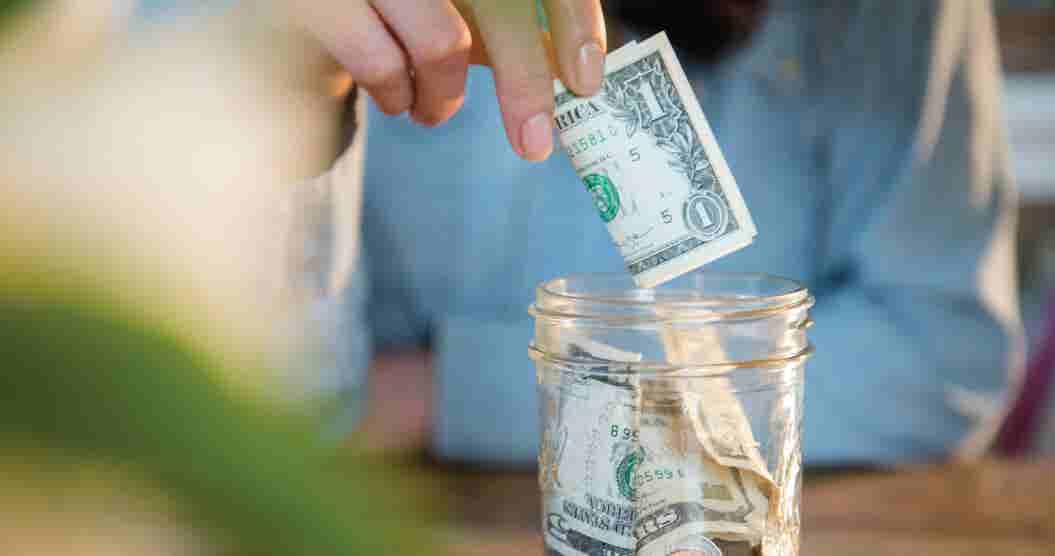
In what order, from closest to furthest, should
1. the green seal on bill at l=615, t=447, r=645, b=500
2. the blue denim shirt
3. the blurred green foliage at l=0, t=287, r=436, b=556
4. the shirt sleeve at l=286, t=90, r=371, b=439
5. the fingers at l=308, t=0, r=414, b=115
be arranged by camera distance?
the blurred green foliage at l=0, t=287, r=436, b=556
the green seal on bill at l=615, t=447, r=645, b=500
the fingers at l=308, t=0, r=414, b=115
the shirt sleeve at l=286, t=90, r=371, b=439
the blue denim shirt

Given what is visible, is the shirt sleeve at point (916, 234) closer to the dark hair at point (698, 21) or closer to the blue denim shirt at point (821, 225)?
the blue denim shirt at point (821, 225)

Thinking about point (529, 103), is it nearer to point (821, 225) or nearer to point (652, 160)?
point (652, 160)

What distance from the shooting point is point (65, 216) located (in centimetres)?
10

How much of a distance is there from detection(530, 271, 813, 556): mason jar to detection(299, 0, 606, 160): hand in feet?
0.35

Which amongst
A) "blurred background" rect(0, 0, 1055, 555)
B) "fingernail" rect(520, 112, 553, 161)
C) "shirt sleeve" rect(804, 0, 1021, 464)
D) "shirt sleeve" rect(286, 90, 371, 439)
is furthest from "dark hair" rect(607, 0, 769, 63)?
"blurred background" rect(0, 0, 1055, 555)

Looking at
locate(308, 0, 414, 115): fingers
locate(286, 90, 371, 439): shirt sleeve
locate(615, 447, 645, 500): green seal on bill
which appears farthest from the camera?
locate(286, 90, 371, 439): shirt sleeve

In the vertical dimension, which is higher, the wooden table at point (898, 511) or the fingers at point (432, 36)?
the fingers at point (432, 36)

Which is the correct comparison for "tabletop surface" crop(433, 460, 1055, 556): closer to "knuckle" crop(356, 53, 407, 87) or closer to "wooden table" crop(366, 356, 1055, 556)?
"wooden table" crop(366, 356, 1055, 556)

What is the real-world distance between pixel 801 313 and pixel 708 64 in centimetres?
108

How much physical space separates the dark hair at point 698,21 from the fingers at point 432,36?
0.86m

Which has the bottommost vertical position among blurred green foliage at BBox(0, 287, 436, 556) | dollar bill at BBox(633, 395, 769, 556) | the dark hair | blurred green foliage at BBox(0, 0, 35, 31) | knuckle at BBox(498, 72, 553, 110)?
dollar bill at BBox(633, 395, 769, 556)

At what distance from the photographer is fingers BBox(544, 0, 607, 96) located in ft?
1.91

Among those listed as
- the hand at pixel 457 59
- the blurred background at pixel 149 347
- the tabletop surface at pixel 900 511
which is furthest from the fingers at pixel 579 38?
the blurred background at pixel 149 347

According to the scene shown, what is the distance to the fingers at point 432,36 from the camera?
0.64m
